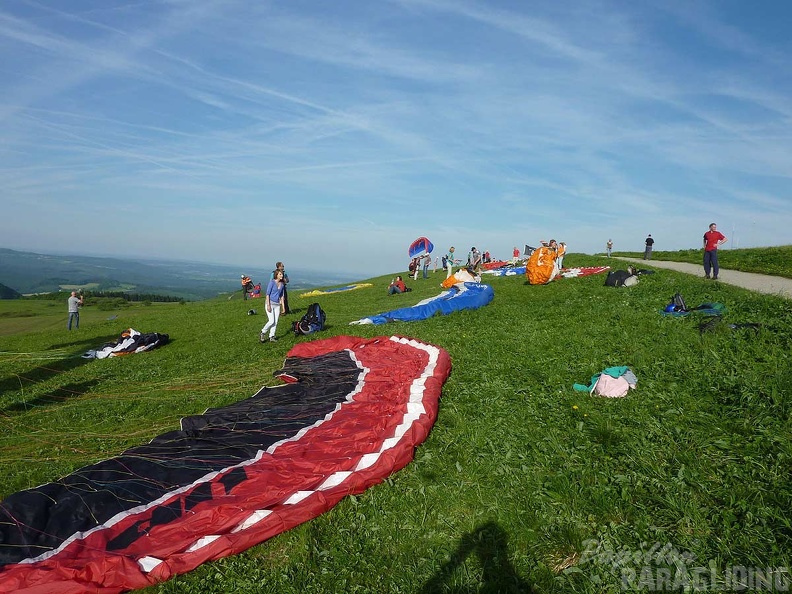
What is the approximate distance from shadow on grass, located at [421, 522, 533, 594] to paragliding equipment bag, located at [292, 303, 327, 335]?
34.2 feet

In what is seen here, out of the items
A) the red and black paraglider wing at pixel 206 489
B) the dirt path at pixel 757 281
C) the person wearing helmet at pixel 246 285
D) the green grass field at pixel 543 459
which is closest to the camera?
the green grass field at pixel 543 459

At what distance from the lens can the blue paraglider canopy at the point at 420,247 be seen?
31.0 m

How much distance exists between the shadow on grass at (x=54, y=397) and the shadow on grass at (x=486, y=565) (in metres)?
8.89

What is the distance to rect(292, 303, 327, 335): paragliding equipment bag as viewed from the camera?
1381 centimetres

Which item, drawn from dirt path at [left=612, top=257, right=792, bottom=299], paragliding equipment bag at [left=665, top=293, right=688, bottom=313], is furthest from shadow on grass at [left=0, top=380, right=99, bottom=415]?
dirt path at [left=612, top=257, right=792, bottom=299]

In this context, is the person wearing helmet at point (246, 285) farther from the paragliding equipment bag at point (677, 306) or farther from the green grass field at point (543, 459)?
the paragliding equipment bag at point (677, 306)

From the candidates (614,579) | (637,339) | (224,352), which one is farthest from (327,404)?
(224,352)

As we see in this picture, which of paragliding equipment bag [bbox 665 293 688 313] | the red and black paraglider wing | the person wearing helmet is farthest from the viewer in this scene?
the person wearing helmet

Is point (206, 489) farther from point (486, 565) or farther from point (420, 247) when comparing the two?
point (420, 247)

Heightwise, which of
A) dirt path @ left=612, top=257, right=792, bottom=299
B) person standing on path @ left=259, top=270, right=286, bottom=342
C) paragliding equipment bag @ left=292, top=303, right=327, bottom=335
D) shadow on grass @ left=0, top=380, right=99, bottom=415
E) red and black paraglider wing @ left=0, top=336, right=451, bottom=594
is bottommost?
shadow on grass @ left=0, top=380, right=99, bottom=415

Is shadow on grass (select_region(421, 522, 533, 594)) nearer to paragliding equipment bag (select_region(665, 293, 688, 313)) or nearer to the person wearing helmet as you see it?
Result: paragliding equipment bag (select_region(665, 293, 688, 313))

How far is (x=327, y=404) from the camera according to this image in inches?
279

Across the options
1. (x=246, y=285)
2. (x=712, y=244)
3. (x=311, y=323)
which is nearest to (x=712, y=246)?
(x=712, y=244)

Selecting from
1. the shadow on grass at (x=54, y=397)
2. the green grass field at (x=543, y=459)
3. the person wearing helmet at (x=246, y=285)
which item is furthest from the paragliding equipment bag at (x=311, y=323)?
the person wearing helmet at (x=246, y=285)
